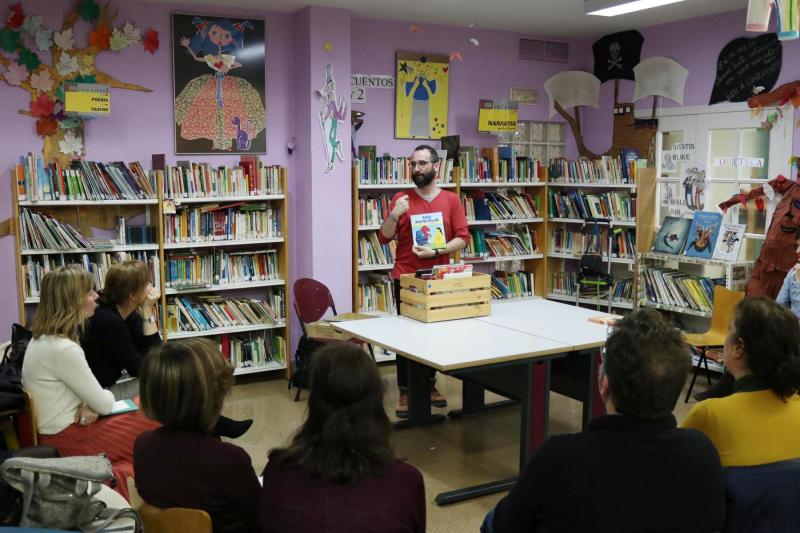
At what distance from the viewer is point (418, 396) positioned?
503 centimetres

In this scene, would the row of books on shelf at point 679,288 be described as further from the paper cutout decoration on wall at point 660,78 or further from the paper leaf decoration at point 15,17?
the paper leaf decoration at point 15,17

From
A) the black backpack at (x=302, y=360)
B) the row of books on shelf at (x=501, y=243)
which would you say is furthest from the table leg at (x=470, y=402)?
the row of books on shelf at (x=501, y=243)

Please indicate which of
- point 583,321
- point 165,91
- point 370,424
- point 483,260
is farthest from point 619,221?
point 370,424

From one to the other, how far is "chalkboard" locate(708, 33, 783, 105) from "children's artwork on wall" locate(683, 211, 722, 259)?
3.19 feet

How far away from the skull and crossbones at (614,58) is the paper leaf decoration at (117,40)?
4.33 m

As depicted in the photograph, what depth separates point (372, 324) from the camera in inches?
174

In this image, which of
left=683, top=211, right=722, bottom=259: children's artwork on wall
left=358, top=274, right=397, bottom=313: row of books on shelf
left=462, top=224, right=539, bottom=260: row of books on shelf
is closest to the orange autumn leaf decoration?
left=358, top=274, right=397, bottom=313: row of books on shelf

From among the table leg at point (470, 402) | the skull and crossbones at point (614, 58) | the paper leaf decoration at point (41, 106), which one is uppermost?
the skull and crossbones at point (614, 58)

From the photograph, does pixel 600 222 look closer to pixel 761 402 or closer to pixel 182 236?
pixel 182 236

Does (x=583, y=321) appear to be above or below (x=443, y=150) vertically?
below

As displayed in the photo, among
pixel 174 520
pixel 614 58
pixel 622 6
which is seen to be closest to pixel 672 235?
pixel 614 58

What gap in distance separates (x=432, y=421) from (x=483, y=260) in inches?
85.0

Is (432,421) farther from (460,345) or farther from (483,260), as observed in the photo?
(483,260)

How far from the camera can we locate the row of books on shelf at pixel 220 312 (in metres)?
5.82
